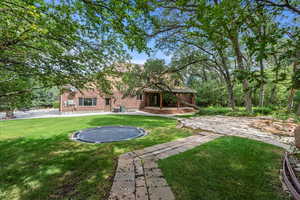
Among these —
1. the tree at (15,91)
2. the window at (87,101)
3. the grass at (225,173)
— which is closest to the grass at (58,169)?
the grass at (225,173)

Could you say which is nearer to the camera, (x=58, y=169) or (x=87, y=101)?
(x=58, y=169)

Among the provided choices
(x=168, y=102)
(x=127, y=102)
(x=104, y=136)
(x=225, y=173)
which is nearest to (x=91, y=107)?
(x=127, y=102)

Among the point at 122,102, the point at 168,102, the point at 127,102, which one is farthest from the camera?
the point at 127,102

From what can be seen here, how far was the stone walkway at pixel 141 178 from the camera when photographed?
2.09 m

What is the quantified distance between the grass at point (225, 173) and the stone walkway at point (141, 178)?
0.20m

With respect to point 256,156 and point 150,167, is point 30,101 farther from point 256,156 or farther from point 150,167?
point 256,156

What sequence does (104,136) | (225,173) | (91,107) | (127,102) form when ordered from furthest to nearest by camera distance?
(127,102)
(91,107)
(104,136)
(225,173)

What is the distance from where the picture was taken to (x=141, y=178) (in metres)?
2.55

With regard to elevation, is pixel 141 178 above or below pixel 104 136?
above

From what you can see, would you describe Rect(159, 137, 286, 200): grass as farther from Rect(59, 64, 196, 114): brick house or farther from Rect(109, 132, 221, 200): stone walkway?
Rect(59, 64, 196, 114): brick house

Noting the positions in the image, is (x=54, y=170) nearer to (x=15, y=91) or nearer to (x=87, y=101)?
(x=15, y=91)

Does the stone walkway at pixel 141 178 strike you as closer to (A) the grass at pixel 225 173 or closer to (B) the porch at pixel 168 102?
(A) the grass at pixel 225 173

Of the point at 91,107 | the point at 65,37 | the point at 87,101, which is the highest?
the point at 65,37

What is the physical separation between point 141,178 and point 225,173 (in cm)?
179
